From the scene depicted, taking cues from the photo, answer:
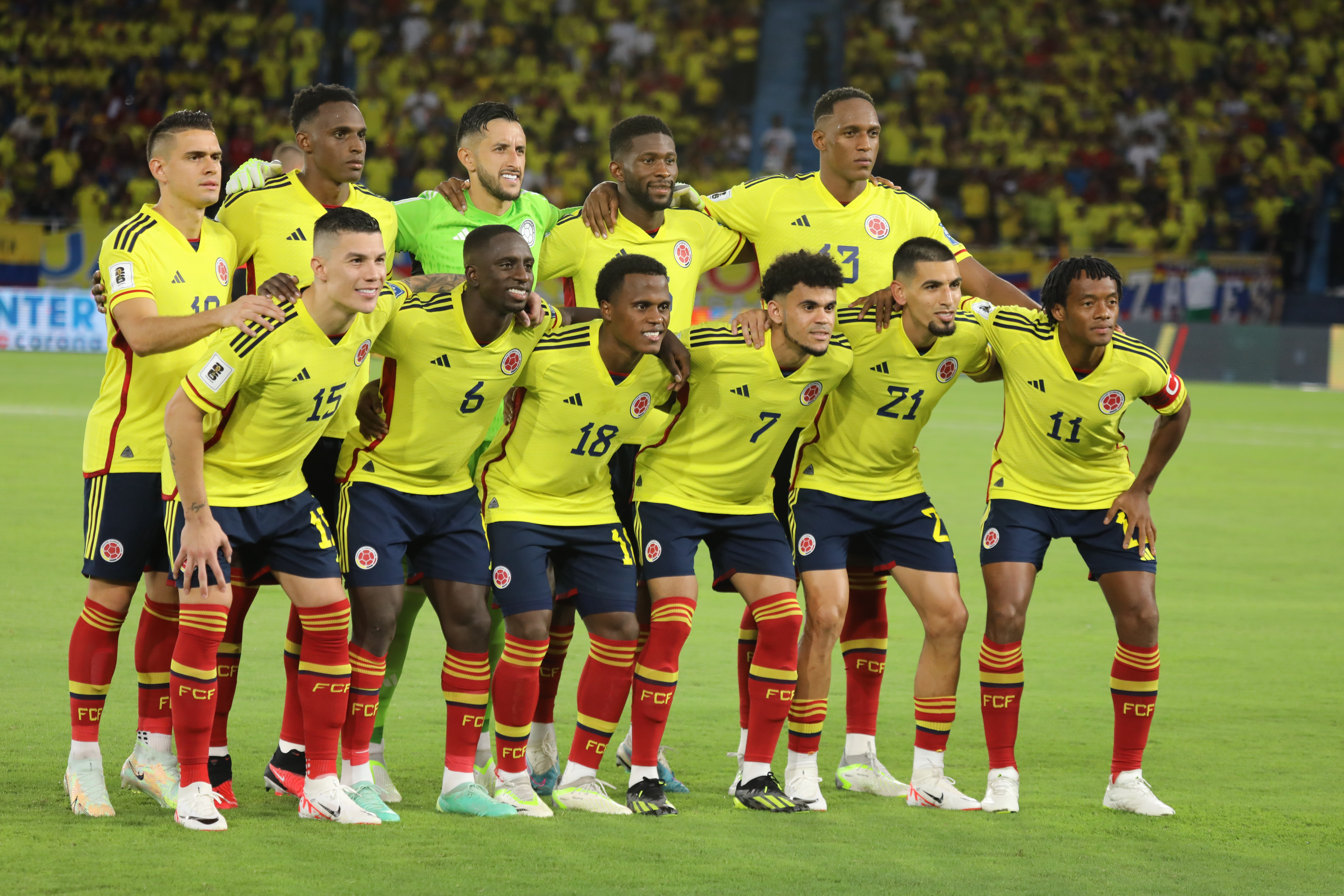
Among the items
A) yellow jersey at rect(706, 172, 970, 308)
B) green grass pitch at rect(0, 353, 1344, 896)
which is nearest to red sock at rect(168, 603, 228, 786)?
green grass pitch at rect(0, 353, 1344, 896)

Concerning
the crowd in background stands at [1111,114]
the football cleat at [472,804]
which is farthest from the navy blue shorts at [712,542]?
the crowd in background stands at [1111,114]

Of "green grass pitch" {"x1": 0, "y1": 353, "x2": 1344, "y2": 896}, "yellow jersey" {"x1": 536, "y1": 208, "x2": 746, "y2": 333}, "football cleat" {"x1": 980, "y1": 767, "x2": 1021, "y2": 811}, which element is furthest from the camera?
"yellow jersey" {"x1": 536, "y1": 208, "x2": 746, "y2": 333}

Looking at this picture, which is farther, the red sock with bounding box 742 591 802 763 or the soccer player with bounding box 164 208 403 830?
the red sock with bounding box 742 591 802 763

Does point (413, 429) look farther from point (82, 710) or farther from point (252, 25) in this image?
point (252, 25)

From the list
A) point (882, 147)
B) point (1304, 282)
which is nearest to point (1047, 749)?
point (1304, 282)

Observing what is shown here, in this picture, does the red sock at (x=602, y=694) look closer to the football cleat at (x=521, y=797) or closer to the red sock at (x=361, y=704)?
the football cleat at (x=521, y=797)

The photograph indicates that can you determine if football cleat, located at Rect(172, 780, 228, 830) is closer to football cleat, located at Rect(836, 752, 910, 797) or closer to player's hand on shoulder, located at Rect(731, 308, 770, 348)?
football cleat, located at Rect(836, 752, 910, 797)

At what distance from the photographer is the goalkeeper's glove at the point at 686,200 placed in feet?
22.5

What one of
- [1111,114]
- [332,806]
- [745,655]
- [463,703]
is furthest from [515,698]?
[1111,114]

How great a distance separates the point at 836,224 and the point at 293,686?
2.94 m

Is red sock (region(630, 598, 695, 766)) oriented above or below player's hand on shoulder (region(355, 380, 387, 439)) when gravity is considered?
below

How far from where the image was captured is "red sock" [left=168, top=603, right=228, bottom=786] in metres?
5.16

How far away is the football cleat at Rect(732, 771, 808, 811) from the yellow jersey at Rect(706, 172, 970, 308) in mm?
2013

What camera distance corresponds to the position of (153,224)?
18.6ft
